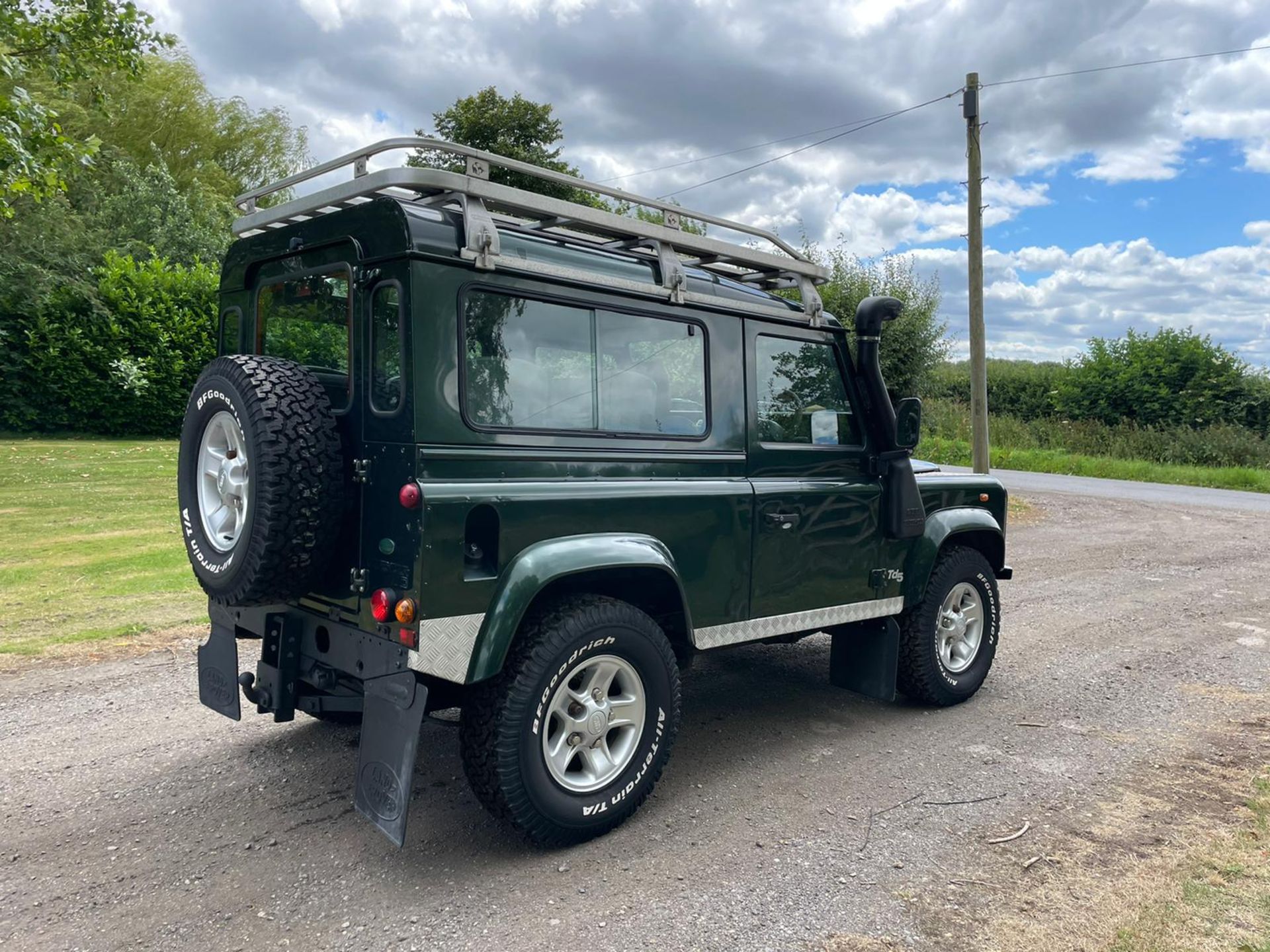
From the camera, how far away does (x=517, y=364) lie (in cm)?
343

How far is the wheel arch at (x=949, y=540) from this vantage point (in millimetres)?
4836

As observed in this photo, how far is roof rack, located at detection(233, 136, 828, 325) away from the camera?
10.8 ft

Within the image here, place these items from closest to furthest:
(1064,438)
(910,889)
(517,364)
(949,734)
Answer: (910,889), (517,364), (949,734), (1064,438)

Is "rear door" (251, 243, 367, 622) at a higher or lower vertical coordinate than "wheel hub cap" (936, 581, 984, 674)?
higher

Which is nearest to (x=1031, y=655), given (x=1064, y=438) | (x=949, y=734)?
(x=949, y=734)

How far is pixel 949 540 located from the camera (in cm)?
516

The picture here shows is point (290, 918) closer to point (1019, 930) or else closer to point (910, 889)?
point (910, 889)

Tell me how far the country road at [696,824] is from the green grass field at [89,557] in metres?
0.92

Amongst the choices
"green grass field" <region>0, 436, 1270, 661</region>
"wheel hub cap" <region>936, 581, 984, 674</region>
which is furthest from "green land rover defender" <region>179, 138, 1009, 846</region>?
"green grass field" <region>0, 436, 1270, 661</region>

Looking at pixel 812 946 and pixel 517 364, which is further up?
pixel 517 364

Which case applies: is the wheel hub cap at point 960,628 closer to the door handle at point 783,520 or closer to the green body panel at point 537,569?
the door handle at point 783,520

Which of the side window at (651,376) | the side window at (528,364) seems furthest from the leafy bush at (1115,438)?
the side window at (528,364)

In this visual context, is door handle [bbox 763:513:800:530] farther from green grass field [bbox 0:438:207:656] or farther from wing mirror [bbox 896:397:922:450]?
green grass field [bbox 0:438:207:656]

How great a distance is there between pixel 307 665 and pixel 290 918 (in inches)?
38.1
